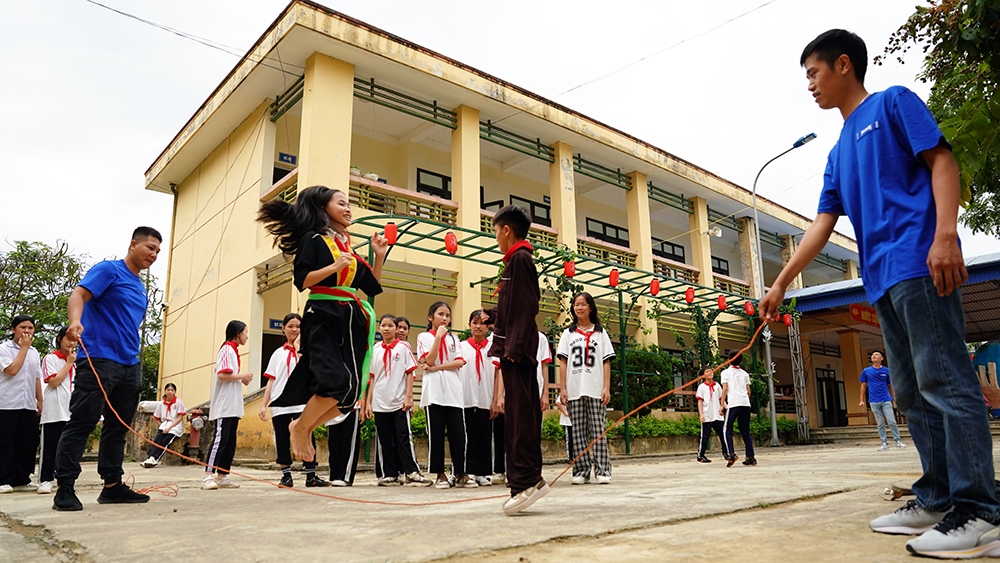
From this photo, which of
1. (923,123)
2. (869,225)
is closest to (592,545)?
(869,225)

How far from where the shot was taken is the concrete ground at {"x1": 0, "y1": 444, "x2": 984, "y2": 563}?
2289mm

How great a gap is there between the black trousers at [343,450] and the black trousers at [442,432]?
0.80 meters

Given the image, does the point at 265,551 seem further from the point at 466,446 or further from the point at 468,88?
the point at 468,88

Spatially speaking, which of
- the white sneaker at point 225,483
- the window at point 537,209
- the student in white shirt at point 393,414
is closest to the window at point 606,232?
the window at point 537,209

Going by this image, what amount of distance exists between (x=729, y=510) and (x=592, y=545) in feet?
3.97

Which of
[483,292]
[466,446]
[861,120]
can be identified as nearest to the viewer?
[861,120]

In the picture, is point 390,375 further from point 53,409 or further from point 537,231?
point 537,231

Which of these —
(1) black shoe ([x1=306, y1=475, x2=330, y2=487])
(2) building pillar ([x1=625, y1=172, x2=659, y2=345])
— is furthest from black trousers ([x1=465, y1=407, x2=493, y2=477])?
(2) building pillar ([x1=625, y1=172, x2=659, y2=345])

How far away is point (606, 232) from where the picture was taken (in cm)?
2086

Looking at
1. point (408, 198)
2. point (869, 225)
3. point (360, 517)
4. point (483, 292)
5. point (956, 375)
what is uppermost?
point (408, 198)

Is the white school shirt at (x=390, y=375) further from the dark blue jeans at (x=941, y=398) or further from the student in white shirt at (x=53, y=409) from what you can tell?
the dark blue jeans at (x=941, y=398)

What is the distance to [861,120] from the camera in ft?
9.16

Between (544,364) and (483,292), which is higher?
(483,292)

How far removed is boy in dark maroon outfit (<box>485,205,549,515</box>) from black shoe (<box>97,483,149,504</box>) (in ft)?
9.17
